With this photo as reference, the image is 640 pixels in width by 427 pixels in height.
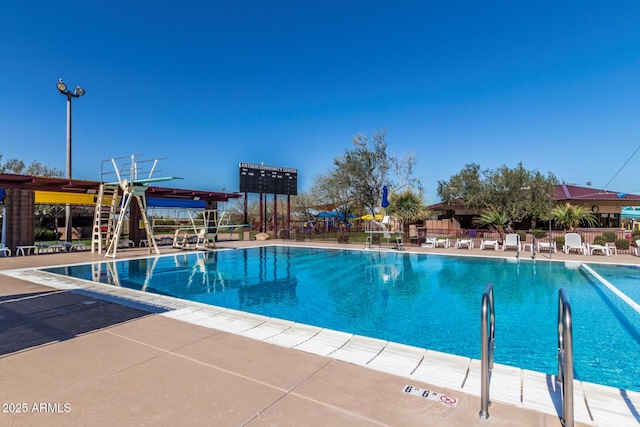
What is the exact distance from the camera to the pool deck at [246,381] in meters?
2.54

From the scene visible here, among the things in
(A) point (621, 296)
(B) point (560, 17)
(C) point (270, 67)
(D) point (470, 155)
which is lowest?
(A) point (621, 296)

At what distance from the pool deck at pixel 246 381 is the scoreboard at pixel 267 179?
65.5 ft

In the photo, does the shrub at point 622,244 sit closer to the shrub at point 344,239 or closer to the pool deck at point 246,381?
the shrub at point 344,239

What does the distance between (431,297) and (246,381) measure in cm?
616

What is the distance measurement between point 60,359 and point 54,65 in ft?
68.6

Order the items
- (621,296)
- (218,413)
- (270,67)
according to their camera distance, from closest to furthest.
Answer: (218,413) → (621,296) → (270,67)

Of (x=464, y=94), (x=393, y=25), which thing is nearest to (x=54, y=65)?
(x=393, y=25)

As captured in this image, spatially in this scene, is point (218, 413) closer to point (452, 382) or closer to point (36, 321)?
point (452, 382)

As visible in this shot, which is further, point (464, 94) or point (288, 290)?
point (464, 94)

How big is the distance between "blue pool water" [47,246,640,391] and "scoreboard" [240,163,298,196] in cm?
1050

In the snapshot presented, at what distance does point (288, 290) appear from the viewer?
29.7 feet

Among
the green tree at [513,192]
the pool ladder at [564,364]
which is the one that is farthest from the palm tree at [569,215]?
the pool ladder at [564,364]

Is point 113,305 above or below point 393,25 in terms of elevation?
below

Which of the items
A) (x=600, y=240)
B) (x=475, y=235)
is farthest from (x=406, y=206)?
(x=600, y=240)
